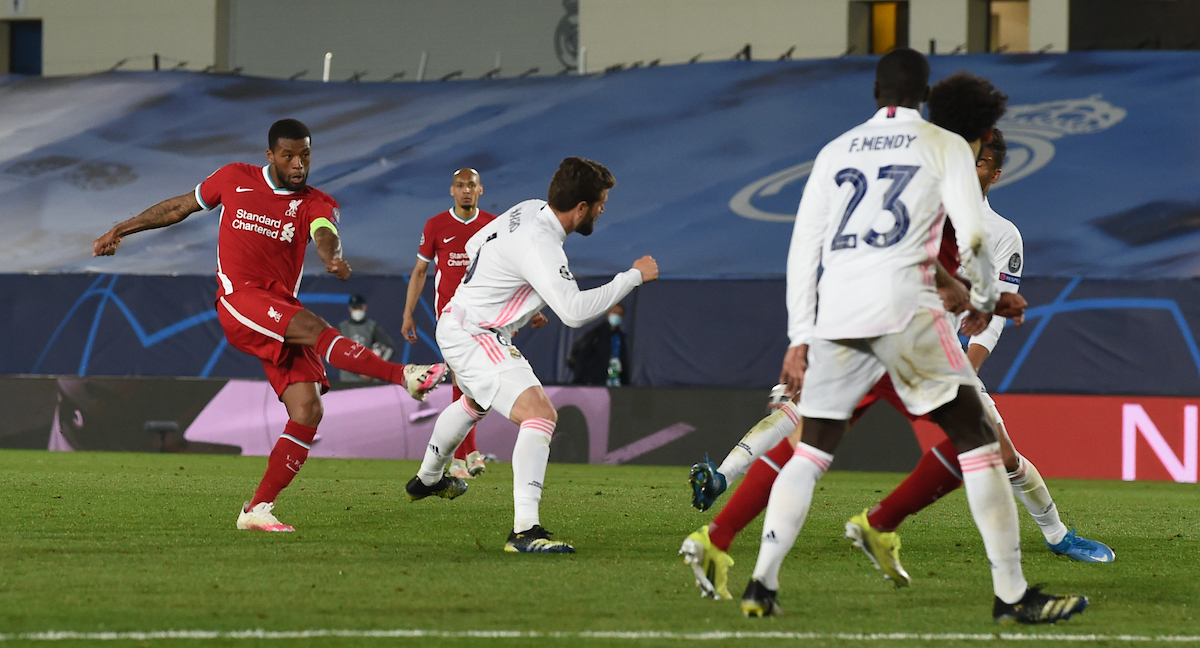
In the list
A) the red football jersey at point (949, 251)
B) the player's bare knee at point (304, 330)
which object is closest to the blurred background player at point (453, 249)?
the player's bare knee at point (304, 330)

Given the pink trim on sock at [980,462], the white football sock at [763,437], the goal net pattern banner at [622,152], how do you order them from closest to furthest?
the pink trim on sock at [980,462] < the white football sock at [763,437] < the goal net pattern banner at [622,152]

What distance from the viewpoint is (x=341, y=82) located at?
78.5 feet

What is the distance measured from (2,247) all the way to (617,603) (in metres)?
17.5

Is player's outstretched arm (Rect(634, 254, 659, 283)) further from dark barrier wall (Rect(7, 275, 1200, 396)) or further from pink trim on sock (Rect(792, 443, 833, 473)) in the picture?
dark barrier wall (Rect(7, 275, 1200, 396))

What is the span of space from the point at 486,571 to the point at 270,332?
215 cm

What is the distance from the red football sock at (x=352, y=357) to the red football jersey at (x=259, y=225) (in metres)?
0.50

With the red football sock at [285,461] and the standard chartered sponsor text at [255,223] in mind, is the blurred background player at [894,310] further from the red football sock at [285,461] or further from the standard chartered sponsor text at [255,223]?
the standard chartered sponsor text at [255,223]

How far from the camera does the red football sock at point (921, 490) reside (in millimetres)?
5953

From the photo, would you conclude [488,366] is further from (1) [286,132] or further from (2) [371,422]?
(2) [371,422]

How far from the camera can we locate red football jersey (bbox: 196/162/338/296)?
25.3 ft

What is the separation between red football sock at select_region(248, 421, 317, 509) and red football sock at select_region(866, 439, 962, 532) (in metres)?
3.14

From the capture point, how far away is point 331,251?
7441 millimetres

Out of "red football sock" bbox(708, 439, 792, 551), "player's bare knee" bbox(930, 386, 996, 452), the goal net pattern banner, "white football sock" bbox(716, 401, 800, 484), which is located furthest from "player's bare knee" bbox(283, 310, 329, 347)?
the goal net pattern banner

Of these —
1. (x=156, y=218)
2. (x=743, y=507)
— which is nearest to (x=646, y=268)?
(x=743, y=507)
